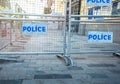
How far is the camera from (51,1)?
656cm

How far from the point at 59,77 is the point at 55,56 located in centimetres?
206

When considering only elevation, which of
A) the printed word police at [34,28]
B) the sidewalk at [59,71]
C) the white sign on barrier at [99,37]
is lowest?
the sidewalk at [59,71]

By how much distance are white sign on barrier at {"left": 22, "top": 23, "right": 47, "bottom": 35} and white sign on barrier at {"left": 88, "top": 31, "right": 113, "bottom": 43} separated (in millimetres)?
1212

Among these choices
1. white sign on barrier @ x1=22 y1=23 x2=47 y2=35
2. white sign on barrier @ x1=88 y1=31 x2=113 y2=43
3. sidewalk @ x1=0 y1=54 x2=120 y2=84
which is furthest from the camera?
white sign on barrier @ x1=88 y1=31 x2=113 y2=43

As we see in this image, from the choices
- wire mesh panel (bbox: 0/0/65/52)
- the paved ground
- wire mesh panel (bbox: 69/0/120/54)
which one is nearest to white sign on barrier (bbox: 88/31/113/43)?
wire mesh panel (bbox: 69/0/120/54)

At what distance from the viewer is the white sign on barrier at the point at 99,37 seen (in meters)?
5.48

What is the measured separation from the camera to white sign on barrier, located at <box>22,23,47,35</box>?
17.3ft

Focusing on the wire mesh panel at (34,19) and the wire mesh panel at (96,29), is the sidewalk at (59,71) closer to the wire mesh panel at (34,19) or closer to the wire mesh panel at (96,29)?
the wire mesh panel at (96,29)

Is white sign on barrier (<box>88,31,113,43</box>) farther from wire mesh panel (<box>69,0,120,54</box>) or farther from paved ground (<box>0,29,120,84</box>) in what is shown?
paved ground (<box>0,29,120,84</box>)

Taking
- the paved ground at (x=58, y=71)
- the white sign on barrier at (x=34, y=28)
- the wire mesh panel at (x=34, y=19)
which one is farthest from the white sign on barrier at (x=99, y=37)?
the white sign on barrier at (x=34, y=28)

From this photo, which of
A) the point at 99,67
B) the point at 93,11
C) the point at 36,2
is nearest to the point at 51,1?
the point at 36,2

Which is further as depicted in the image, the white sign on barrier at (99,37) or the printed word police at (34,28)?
the white sign on barrier at (99,37)

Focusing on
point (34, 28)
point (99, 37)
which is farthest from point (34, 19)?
point (99, 37)

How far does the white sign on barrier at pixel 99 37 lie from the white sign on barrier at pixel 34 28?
1.21 metres
